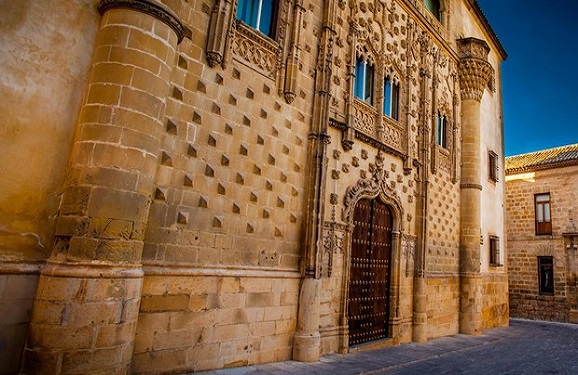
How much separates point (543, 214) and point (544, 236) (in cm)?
117

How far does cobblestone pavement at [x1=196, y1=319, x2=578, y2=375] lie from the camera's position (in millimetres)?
A: 5926

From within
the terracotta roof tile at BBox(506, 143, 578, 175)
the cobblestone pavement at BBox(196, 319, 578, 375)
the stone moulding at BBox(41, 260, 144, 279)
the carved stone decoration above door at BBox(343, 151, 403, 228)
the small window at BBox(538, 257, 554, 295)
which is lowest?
the cobblestone pavement at BBox(196, 319, 578, 375)

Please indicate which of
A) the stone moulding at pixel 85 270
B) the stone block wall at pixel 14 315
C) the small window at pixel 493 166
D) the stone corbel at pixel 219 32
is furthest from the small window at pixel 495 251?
the stone block wall at pixel 14 315

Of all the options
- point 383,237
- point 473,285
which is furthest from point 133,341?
point 473,285

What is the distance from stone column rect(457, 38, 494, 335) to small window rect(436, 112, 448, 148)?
1040mm

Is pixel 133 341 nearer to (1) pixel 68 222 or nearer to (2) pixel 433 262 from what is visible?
(1) pixel 68 222

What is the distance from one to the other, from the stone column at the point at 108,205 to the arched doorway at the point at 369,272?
16.6ft

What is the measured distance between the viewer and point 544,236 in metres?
17.8

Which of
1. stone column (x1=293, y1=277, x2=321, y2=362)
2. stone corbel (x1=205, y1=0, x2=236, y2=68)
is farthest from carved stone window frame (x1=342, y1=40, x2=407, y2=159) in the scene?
stone corbel (x1=205, y1=0, x2=236, y2=68)

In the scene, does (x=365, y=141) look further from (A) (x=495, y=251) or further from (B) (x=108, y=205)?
(A) (x=495, y=251)

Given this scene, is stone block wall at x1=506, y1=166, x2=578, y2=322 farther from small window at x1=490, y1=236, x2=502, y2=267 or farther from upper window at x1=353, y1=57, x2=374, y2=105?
upper window at x1=353, y1=57, x2=374, y2=105

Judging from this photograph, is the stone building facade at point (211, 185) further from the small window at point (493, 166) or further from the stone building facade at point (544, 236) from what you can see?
the stone building facade at point (544, 236)

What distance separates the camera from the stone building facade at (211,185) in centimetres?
380

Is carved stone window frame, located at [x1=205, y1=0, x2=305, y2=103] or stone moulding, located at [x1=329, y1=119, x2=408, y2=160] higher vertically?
carved stone window frame, located at [x1=205, y1=0, x2=305, y2=103]
